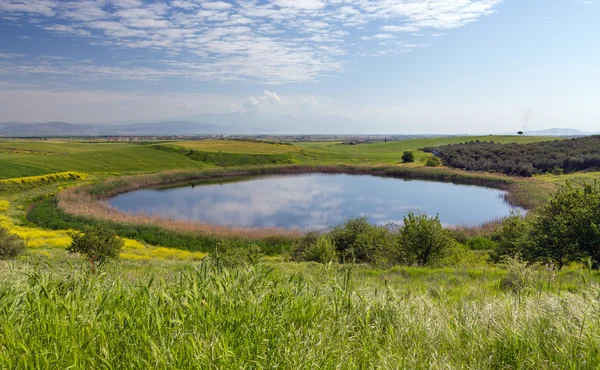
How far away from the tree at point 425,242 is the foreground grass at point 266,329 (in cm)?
1657

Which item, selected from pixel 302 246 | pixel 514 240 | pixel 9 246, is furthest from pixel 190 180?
pixel 514 240

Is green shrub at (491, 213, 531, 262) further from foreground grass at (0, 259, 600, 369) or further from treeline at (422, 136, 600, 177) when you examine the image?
treeline at (422, 136, 600, 177)

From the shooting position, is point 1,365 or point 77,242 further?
point 77,242

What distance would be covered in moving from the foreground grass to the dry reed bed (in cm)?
2723

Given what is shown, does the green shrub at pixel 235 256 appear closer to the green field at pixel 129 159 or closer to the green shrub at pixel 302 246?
the green shrub at pixel 302 246

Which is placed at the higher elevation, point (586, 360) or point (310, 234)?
point (586, 360)

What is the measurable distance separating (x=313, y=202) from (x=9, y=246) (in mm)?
41259

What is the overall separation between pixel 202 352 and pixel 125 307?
1538mm

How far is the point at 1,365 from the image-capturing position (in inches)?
126

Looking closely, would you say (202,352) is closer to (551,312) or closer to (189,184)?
(551,312)

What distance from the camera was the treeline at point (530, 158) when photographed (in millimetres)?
74219

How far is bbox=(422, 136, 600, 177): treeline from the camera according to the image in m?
74.2

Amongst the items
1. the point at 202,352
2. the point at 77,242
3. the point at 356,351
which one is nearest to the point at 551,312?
the point at 356,351

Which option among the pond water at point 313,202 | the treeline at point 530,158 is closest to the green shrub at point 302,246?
the pond water at point 313,202
